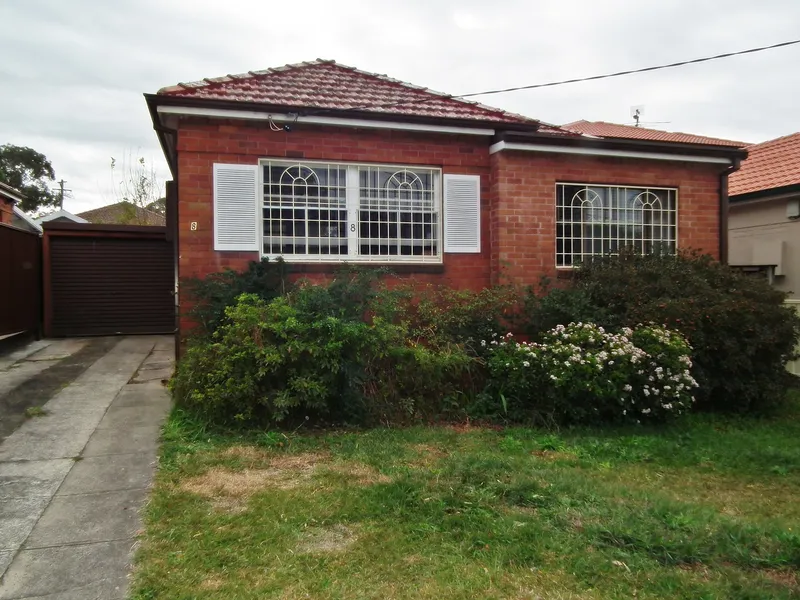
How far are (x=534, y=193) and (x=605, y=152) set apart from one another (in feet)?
4.38

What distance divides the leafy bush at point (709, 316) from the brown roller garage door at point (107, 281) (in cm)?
886

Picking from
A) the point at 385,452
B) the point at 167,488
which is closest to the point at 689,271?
the point at 385,452

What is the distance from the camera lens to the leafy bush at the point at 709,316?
739 centimetres

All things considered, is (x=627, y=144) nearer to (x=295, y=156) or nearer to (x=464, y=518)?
(x=295, y=156)

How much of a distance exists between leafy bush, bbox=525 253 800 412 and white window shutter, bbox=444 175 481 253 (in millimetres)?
1401

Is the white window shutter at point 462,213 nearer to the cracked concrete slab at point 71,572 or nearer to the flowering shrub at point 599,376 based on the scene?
the flowering shrub at point 599,376

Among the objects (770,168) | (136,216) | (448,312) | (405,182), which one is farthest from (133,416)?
(136,216)

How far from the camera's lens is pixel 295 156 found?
326 inches

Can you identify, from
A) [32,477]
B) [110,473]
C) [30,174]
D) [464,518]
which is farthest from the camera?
[30,174]

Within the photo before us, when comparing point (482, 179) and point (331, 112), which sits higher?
point (331, 112)

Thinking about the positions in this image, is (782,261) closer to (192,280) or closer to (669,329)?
(669,329)

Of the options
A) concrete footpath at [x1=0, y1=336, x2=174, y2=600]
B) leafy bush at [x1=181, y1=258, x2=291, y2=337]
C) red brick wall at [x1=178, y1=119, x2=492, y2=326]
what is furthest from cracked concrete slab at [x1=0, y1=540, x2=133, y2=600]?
red brick wall at [x1=178, y1=119, x2=492, y2=326]

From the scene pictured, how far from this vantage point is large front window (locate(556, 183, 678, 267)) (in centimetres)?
942

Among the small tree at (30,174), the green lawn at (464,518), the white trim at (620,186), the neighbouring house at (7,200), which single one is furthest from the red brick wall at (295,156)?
the small tree at (30,174)
